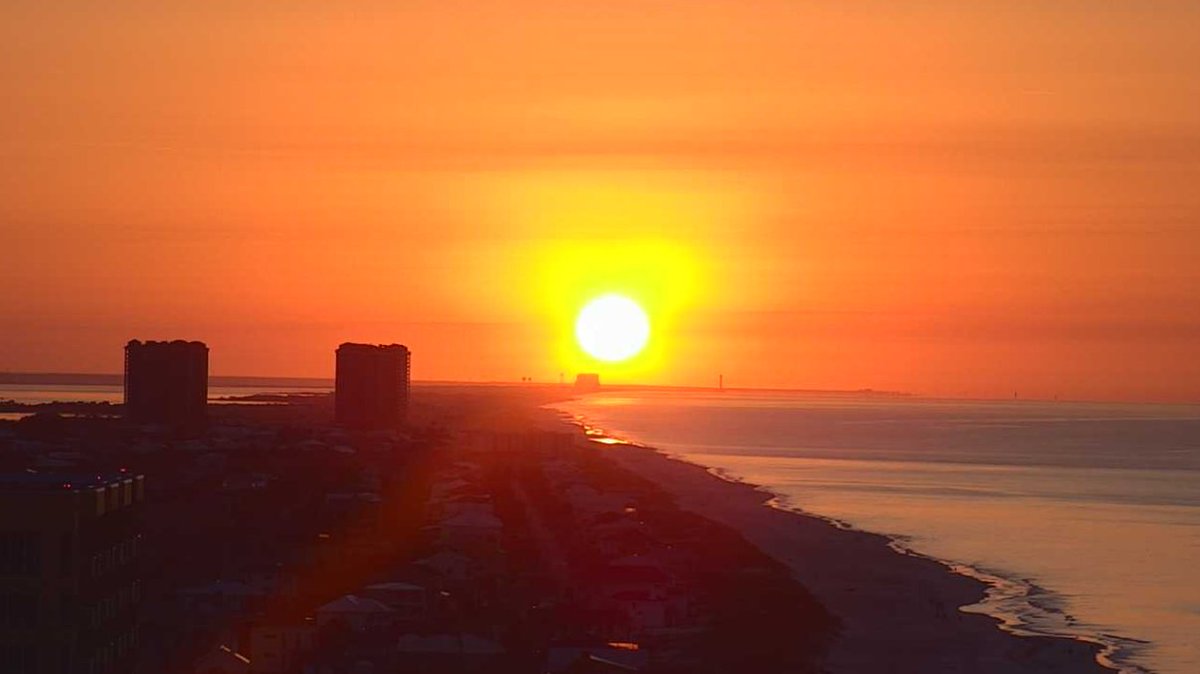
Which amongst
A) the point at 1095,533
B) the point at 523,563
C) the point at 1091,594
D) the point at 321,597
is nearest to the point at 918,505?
the point at 1095,533

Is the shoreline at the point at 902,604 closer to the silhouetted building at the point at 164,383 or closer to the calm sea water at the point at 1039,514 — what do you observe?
the calm sea water at the point at 1039,514

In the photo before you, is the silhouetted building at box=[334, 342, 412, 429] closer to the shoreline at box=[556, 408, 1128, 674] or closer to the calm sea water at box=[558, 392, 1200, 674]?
the calm sea water at box=[558, 392, 1200, 674]

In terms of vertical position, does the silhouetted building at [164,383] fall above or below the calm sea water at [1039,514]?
above

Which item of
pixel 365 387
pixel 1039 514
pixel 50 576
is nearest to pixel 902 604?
pixel 50 576

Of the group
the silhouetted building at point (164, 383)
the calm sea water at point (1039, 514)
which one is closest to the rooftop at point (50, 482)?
the calm sea water at point (1039, 514)

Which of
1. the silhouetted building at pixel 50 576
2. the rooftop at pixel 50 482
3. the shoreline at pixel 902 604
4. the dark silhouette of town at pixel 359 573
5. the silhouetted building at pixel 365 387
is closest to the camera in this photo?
the silhouetted building at pixel 50 576
